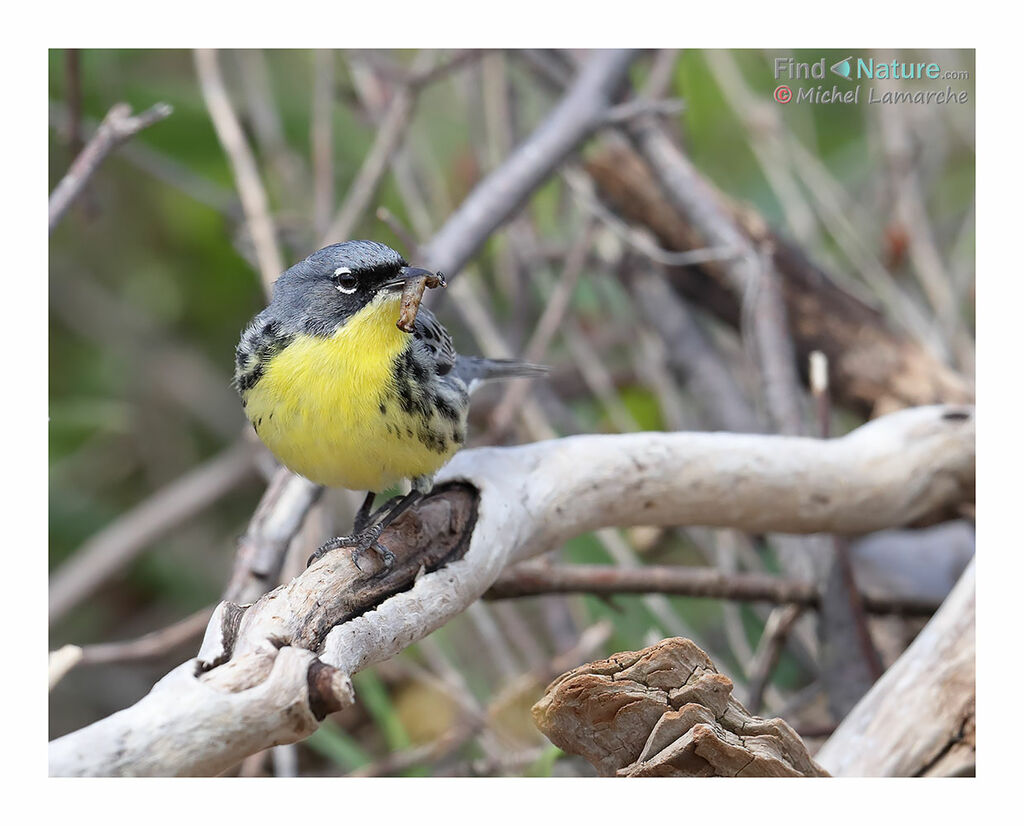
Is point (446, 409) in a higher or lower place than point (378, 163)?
lower

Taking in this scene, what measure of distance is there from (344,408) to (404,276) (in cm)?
27

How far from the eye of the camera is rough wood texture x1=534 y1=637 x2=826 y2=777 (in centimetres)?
181

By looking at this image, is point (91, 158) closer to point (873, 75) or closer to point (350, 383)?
point (350, 383)

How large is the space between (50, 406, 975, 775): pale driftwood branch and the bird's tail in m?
0.22

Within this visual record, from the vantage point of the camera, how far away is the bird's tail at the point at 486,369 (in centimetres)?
242

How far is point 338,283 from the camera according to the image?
2.00m

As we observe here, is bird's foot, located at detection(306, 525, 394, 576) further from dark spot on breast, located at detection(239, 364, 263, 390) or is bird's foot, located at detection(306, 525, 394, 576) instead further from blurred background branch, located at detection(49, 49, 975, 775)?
blurred background branch, located at detection(49, 49, 975, 775)

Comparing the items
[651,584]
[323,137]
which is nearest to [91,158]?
[323,137]

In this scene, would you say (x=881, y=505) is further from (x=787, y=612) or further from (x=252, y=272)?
(x=252, y=272)

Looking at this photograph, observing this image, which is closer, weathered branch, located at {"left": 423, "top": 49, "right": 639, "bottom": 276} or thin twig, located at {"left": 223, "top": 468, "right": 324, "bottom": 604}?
thin twig, located at {"left": 223, "top": 468, "right": 324, "bottom": 604}

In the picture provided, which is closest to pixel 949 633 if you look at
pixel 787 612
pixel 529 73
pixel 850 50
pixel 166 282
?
pixel 787 612

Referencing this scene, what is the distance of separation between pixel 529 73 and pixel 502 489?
2.07 metres

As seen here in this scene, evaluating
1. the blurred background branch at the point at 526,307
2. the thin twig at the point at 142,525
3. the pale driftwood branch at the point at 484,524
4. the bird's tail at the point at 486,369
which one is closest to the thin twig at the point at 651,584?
the blurred background branch at the point at 526,307

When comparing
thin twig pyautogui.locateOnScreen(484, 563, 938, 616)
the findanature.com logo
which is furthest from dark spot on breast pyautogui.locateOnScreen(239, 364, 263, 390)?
the findanature.com logo
